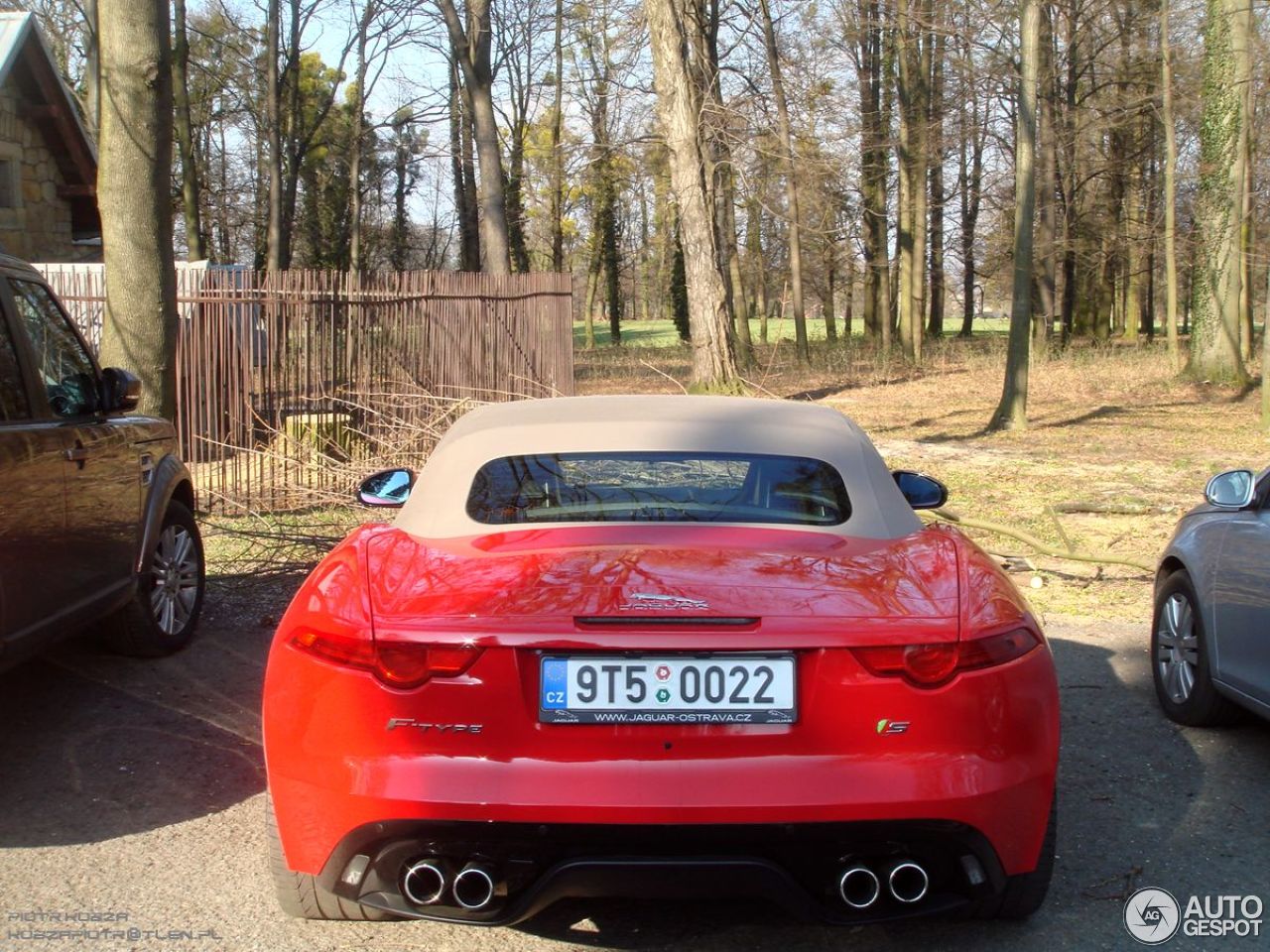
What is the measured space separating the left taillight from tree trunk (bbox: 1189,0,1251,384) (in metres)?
22.5

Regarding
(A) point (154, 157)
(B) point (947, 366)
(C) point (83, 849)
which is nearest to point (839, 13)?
(B) point (947, 366)

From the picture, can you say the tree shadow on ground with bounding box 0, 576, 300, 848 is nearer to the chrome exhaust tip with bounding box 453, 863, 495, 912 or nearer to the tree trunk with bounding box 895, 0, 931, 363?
the chrome exhaust tip with bounding box 453, 863, 495, 912

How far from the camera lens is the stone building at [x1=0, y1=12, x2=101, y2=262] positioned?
66.8 ft

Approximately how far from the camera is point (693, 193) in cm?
1723

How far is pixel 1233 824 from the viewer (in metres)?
4.17

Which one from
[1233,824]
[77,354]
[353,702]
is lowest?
[1233,824]

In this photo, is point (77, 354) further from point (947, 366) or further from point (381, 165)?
point (381, 165)

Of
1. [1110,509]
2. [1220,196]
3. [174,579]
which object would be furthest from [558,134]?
[174,579]

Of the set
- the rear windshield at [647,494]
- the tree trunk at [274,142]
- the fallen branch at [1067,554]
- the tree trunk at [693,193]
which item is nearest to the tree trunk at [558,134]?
the tree trunk at [274,142]

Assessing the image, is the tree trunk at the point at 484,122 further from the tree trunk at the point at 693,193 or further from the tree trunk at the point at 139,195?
the tree trunk at the point at 139,195

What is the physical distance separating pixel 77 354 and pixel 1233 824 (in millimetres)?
5256

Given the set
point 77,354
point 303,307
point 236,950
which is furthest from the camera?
point 303,307

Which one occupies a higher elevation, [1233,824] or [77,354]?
[77,354]

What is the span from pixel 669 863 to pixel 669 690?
1.22ft
